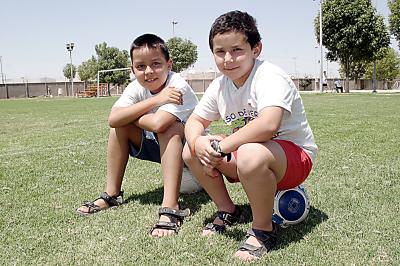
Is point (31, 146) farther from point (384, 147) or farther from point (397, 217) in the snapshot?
point (397, 217)

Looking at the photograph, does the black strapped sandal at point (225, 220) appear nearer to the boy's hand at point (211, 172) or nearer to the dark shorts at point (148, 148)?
the boy's hand at point (211, 172)

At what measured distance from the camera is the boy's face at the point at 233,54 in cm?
255

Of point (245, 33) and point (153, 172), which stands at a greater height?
point (245, 33)

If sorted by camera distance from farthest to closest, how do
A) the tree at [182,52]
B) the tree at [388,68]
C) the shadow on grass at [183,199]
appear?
the tree at [388,68] → the tree at [182,52] → the shadow on grass at [183,199]

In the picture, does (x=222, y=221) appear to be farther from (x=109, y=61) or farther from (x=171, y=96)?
(x=109, y=61)

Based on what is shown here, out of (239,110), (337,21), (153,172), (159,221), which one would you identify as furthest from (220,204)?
(337,21)

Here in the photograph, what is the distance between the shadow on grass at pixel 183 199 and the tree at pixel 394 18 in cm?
3646

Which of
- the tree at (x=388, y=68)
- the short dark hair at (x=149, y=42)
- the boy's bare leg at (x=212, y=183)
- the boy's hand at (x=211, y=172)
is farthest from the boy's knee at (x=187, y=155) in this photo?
the tree at (x=388, y=68)

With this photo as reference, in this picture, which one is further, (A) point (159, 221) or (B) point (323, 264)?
(A) point (159, 221)

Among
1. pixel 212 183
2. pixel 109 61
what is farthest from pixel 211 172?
pixel 109 61

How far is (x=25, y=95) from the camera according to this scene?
5522cm

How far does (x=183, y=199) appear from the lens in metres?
3.65

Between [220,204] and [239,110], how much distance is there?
0.63 metres

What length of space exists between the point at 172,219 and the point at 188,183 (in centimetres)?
82
